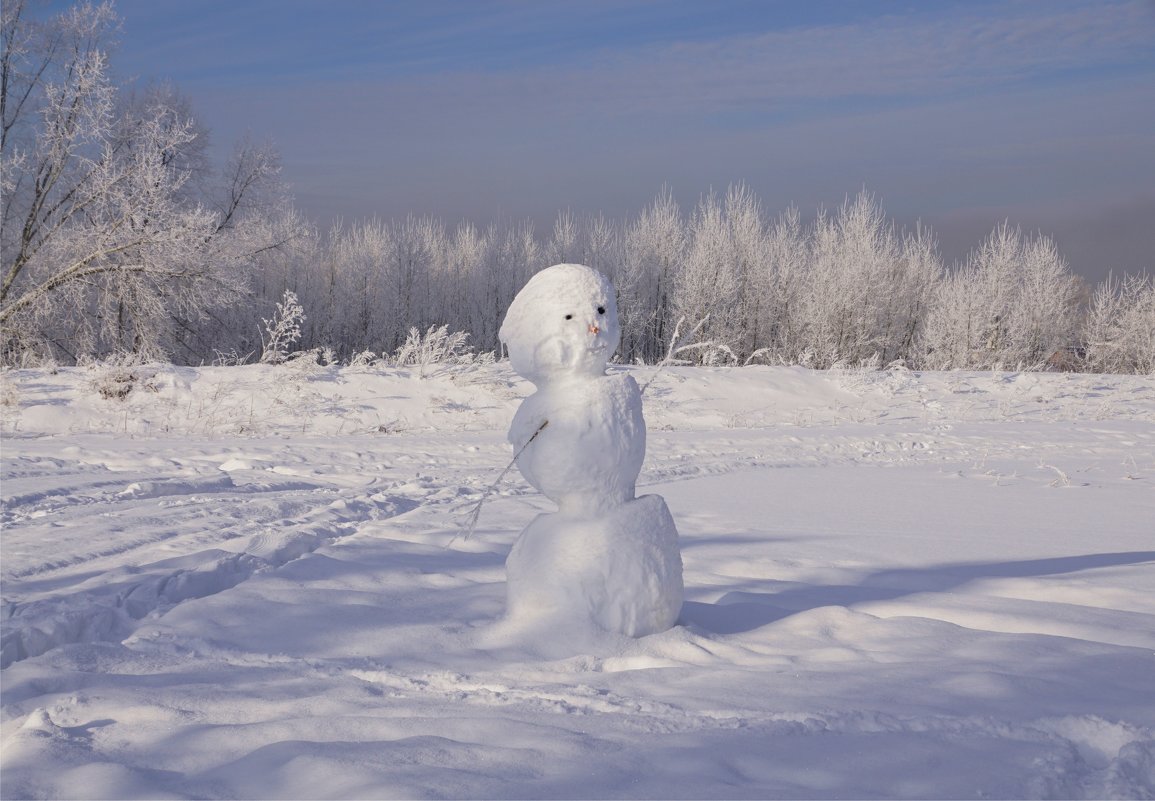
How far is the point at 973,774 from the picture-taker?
2121 millimetres

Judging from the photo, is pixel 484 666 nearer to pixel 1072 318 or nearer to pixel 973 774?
pixel 973 774

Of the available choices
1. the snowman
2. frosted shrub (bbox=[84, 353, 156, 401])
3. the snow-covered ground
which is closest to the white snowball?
the snowman

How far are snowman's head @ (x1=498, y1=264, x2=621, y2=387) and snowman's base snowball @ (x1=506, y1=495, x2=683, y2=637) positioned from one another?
1.97 ft

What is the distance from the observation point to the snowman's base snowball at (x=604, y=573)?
3305 mm

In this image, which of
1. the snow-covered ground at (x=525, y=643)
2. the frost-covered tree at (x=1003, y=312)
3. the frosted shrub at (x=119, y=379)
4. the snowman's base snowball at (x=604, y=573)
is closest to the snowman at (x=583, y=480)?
the snowman's base snowball at (x=604, y=573)

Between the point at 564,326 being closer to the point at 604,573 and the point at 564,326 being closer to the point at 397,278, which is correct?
the point at 604,573

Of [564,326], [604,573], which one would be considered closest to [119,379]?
[564,326]

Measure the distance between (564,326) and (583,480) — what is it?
61cm

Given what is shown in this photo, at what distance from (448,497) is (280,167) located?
1711 cm

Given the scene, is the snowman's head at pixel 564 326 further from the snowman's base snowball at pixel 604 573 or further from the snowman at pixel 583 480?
the snowman's base snowball at pixel 604 573

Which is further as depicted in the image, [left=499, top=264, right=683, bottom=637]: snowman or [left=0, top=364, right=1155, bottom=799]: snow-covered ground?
[left=499, top=264, right=683, bottom=637]: snowman

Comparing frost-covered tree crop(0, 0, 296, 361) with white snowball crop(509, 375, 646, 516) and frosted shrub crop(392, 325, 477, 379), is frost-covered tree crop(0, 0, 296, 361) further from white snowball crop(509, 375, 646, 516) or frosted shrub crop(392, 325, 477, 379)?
white snowball crop(509, 375, 646, 516)

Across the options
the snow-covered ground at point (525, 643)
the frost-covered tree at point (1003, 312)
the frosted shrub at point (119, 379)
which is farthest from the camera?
the frost-covered tree at point (1003, 312)

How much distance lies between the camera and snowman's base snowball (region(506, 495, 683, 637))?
3305mm
